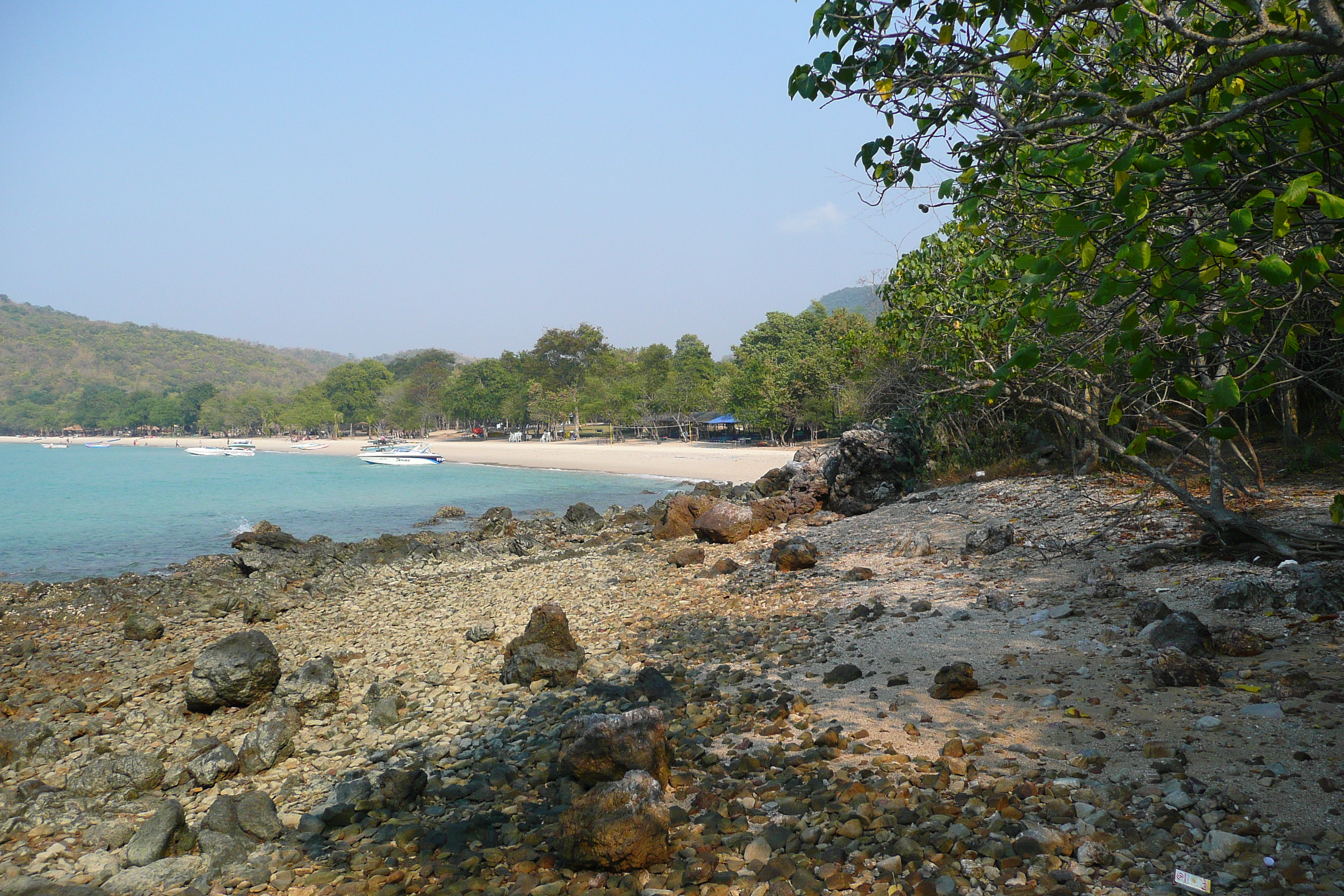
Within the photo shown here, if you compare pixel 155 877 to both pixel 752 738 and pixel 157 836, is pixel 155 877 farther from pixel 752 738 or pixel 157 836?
pixel 752 738

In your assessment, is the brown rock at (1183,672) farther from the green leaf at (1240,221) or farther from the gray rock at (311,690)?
the gray rock at (311,690)

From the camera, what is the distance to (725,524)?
13852 mm

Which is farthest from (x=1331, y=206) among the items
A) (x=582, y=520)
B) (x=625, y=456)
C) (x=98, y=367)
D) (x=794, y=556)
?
(x=98, y=367)

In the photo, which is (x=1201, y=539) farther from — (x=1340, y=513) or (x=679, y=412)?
(x=679, y=412)

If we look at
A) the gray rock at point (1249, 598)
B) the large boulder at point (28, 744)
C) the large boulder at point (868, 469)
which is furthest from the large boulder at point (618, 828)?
the large boulder at point (868, 469)

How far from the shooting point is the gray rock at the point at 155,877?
4246mm

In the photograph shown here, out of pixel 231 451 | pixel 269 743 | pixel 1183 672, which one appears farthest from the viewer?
pixel 231 451

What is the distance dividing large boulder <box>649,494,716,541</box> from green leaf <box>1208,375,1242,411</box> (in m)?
12.9

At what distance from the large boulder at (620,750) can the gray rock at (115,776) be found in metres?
3.52

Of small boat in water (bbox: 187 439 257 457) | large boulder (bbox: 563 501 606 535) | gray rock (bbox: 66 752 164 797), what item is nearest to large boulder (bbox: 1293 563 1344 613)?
gray rock (bbox: 66 752 164 797)

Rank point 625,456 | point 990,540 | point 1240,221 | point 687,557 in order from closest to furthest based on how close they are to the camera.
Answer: point 1240,221 → point 990,540 → point 687,557 → point 625,456

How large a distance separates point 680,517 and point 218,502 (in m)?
27.9

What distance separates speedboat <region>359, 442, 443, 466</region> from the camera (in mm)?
56969

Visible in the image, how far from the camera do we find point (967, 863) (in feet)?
10.7
